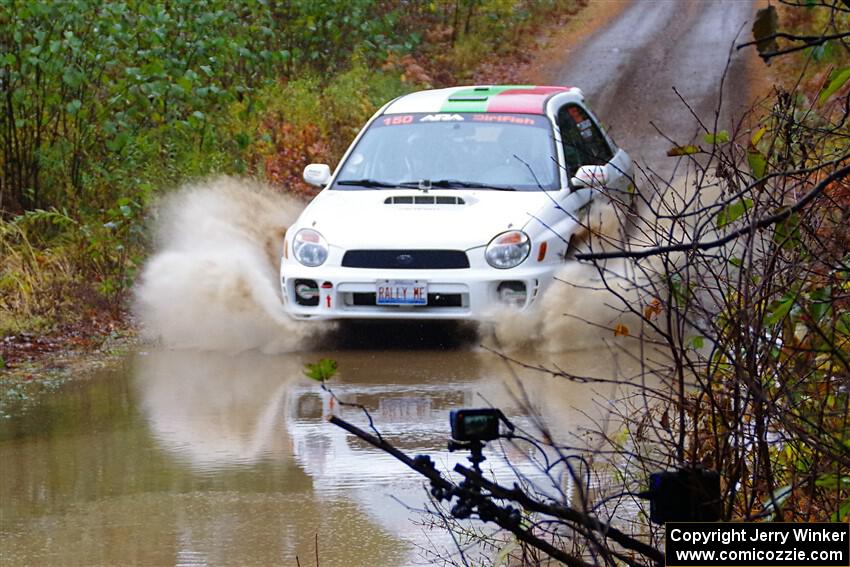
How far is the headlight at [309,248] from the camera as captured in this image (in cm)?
1090

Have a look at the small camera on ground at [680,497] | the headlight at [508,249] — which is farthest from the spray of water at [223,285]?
the small camera on ground at [680,497]

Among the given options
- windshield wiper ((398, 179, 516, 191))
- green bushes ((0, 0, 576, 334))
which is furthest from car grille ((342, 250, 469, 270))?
green bushes ((0, 0, 576, 334))

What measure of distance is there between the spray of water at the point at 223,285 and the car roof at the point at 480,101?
1.56 metres

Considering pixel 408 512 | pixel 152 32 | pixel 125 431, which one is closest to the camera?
pixel 408 512

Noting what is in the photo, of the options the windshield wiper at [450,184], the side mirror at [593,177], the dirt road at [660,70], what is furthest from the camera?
the dirt road at [660,70]

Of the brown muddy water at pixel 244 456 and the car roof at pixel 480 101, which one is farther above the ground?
the car roof at pixel 480 101

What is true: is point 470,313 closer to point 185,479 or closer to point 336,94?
point 185,479

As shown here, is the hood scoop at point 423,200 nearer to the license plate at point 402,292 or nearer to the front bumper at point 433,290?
the front bumper at point 433,290

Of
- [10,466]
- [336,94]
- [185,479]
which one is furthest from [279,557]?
[336,94]

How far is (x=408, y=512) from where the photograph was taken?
6.79m

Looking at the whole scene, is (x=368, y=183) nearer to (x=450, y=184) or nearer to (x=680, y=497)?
(x=450, y=184)

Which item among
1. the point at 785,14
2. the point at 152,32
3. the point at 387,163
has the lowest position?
the point at 387,163

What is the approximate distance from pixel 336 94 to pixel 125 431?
12.3 meters

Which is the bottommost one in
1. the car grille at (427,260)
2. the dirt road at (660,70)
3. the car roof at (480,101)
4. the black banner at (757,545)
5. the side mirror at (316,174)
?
the black banner at (757,545)
